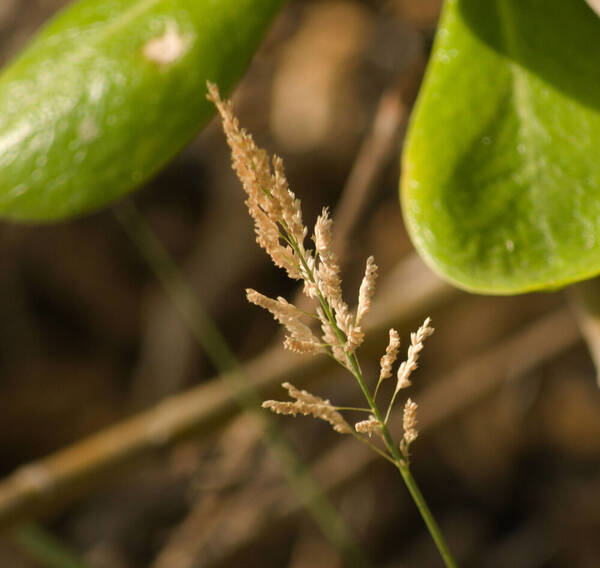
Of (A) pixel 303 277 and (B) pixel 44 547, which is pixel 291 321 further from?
(B) pixel 44 547

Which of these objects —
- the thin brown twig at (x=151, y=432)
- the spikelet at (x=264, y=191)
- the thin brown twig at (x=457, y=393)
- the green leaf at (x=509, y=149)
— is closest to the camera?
the spikelet at (x=264, y=191)

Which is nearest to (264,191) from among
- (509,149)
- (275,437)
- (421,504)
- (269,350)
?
(421,504)

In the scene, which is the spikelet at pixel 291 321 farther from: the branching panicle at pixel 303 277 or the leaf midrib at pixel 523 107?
the leaf midrib at pixel 523 107

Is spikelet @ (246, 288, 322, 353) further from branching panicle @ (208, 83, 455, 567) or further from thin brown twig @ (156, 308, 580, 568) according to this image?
thin brown twig @ (156, 308, 580, 568)

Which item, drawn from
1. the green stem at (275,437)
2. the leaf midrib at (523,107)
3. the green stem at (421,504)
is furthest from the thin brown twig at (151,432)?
the green stem at (421,504)

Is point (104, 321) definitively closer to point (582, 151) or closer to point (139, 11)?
point (139, 11)
